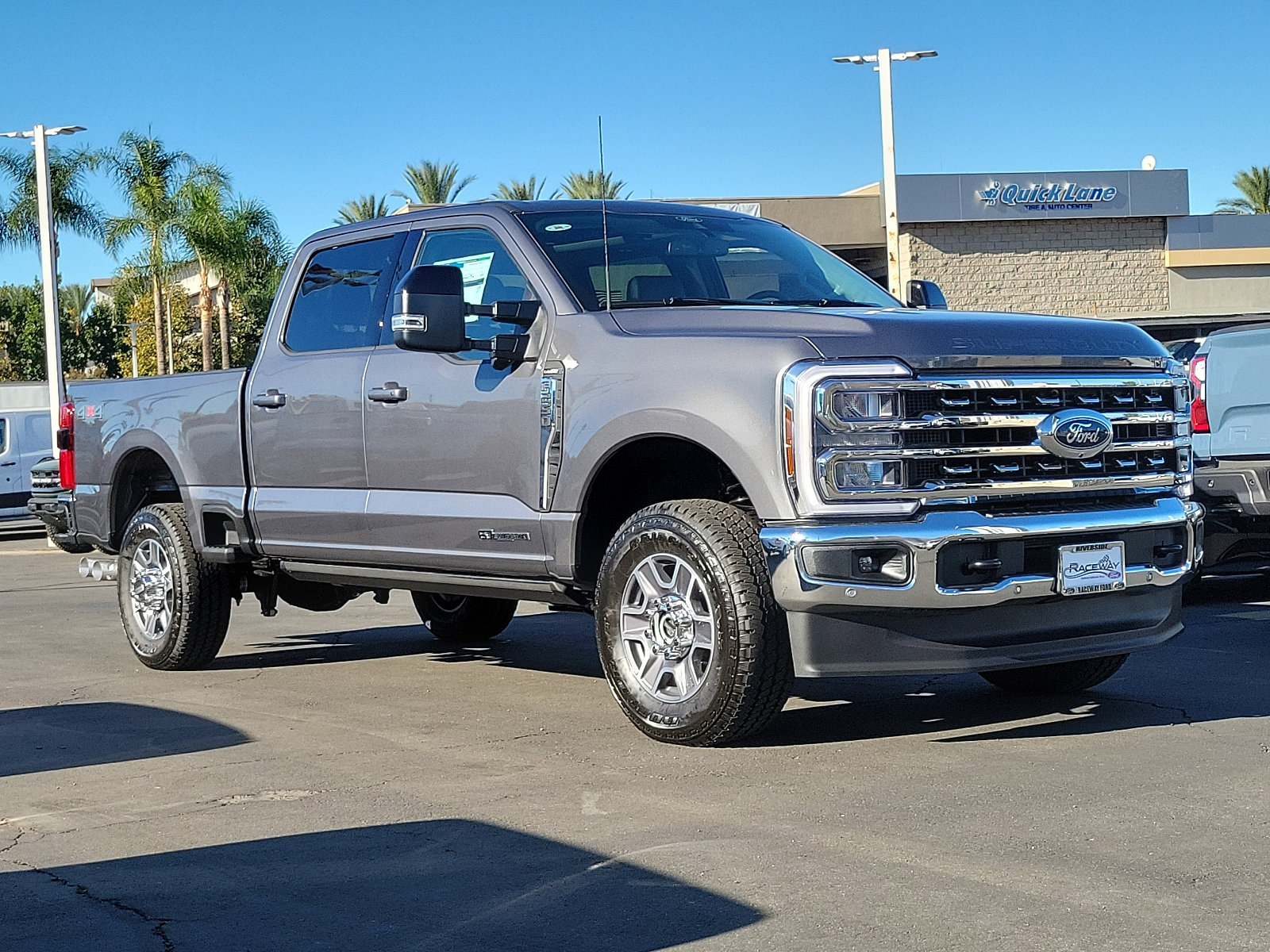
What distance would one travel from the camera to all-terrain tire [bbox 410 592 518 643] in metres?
9.58

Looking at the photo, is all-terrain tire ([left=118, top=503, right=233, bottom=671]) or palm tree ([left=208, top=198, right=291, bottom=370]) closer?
all-terrain tire ([left=118, top=503, right=233, bottom=671])

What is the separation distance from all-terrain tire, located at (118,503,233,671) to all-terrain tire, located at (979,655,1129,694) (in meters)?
4.01

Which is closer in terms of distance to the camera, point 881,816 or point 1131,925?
point 1131,925

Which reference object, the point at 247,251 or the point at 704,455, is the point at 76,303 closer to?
the point at 247,251

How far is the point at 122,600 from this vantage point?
30.0ft

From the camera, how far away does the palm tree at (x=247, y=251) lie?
1772 inches

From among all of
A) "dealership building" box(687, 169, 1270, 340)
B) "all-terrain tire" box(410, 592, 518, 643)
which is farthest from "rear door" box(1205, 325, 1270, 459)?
"dealership building" box(687, 169, 1270, 340)

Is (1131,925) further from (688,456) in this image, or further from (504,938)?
(688,456)

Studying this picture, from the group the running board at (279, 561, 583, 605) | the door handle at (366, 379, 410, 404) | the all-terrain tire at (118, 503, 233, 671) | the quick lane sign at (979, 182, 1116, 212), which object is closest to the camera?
the running board at (279, 561, 583, 605)

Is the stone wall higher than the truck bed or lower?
higher

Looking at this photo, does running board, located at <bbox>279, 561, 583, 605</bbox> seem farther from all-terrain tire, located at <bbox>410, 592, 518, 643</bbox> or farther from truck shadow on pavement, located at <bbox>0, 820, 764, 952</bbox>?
truck shadow on pavement, located at <bbox>0, 820, 764, 952</bbox>

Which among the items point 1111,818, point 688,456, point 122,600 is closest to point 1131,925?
point 1111,818

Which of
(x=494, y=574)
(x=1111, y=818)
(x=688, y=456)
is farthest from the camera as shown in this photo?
(x=494, y=574)

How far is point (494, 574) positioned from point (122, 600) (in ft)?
10.3
